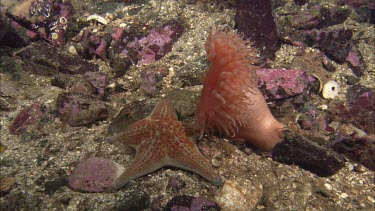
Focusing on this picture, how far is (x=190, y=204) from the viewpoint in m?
2.51

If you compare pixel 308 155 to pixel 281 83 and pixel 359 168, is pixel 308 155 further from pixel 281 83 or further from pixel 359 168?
pixel 281 83

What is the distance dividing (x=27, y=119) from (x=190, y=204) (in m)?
2.57

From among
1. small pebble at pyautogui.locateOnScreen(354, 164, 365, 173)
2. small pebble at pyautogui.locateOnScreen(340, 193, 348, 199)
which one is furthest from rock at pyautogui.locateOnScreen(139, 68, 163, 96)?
small pebble at pyautogui.locateOnScreen(354, 164, 365, 173)

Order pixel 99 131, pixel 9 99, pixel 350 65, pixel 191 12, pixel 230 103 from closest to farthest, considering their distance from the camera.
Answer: pixel 230 103 → pixel 99 131 → pixel 9 99 → pixel 350 65 → pixel 191 12

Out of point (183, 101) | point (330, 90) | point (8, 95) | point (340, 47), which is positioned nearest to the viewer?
point (183, 101)

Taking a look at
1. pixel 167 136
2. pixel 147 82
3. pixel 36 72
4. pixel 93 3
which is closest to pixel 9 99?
pixel 36 72

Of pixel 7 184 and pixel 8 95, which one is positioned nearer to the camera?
pixel 7 184

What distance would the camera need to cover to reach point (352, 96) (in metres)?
4.07

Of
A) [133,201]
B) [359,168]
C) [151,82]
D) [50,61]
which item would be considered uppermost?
[50,61]

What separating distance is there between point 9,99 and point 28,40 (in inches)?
63.8

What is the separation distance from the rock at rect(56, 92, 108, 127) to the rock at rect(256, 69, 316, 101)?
2.29 metres

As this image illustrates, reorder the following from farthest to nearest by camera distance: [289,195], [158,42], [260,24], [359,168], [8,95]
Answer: [158,42] → [260,24] → [8,95] → [359,168] → [289,195]

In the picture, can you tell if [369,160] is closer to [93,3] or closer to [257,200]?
[257,200]

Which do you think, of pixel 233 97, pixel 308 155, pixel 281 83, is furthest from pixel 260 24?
pixel 308 155
